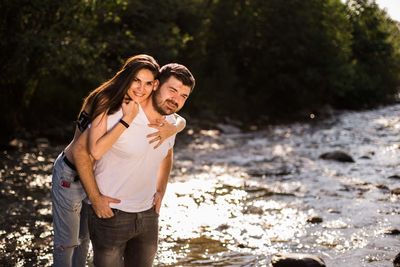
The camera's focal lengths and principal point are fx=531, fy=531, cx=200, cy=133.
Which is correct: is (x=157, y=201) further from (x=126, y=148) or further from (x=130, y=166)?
(x=126, y=148)

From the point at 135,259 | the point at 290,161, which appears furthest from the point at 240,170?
the point at 135,259

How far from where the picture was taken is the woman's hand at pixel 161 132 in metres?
3.31

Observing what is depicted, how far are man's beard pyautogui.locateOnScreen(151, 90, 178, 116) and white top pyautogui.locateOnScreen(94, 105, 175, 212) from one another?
119 mm

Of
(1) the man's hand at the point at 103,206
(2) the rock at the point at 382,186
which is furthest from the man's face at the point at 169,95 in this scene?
(2) the rock at the point at 382,186

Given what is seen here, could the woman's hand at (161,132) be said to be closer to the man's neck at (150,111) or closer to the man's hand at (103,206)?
the man's neck at (150,111)

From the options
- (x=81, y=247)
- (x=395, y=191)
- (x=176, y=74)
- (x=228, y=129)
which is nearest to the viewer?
(x=176, y=74)

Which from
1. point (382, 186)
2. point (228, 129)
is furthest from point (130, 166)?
point (228, 129)

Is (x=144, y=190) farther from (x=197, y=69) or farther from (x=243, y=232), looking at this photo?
(x=197, y=69)

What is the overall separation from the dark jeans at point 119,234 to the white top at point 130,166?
0.23 feet

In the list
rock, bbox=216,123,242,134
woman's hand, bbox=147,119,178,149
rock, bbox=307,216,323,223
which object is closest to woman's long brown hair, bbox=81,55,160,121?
woman's hand, bbox=147,119,178,149

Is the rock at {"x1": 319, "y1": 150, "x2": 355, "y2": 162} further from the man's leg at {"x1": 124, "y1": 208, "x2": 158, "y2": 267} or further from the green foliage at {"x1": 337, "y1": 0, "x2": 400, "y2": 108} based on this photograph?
the green foliage at {"x1": 337, "y1": 0, "x2": 400, "y2": 108}

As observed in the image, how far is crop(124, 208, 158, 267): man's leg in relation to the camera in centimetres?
346

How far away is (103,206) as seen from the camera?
10.7 ft

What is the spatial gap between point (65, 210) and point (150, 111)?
120 cm
